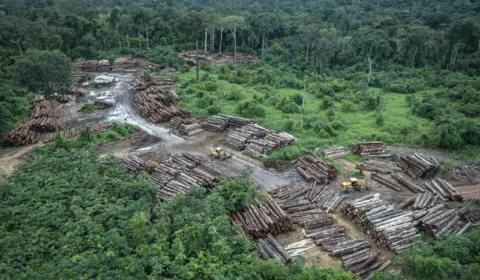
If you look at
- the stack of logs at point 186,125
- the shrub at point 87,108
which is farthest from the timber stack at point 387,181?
the shrub at point 87,108

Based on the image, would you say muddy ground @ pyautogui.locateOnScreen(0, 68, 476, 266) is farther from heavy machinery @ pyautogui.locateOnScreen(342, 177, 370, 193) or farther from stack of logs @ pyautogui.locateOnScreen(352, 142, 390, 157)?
stack of logs @ pyautogui.locateOnScreen(352, 142, 390, 157)

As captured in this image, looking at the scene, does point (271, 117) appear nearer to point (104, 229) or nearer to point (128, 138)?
point (128, 138)

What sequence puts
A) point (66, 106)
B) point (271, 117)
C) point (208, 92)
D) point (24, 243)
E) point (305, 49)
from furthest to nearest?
point (305, 49) → point (208, 92) → point (66, 106) → point (271, 117) → point (24, 243)

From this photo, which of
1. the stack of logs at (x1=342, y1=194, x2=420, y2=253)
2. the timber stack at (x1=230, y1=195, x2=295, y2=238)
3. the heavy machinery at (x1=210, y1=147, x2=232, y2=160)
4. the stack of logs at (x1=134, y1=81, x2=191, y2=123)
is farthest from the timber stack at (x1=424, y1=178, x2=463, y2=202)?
the stack of logs at (x1=134, y1=81, x2=191, y2=123)

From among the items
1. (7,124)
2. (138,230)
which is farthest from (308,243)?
(7,124)

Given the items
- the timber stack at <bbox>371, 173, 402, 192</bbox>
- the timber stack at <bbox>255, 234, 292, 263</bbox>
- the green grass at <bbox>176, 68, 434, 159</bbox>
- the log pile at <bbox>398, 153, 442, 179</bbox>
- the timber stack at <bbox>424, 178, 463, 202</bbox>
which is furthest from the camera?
the green grass at <bbox>176, 68, 434, 159</bbox>
